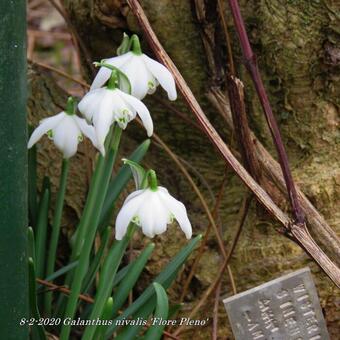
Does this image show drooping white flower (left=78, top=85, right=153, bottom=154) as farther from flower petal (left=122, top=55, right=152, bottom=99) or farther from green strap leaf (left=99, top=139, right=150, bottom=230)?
green strap leaf (left=99, top=139, right=150, bottom=230)

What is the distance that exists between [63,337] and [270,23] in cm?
76

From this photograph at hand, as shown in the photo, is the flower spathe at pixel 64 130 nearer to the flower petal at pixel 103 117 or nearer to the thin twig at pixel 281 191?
the flower petal at pixel 103 117

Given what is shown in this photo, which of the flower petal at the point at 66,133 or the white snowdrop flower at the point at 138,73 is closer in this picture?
the white snowdrop flower at the point at 138,73

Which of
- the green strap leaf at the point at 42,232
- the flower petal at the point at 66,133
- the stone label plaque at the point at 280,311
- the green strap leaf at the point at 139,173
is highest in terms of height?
the flower petal at the point at 66,133

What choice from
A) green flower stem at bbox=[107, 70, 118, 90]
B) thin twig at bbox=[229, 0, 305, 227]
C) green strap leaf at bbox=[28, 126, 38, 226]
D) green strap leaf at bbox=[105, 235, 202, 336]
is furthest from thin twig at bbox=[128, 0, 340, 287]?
green strap leaf at bbox=[28, 126, 38, 226]

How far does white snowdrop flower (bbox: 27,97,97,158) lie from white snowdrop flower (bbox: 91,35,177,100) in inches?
4.9

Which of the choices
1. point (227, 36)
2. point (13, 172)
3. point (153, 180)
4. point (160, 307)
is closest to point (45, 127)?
point (13, 172)

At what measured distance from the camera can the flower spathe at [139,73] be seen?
129 cm

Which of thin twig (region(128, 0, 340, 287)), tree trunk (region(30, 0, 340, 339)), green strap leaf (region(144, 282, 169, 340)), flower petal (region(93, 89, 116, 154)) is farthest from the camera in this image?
tree trunk (region(30, 0, 340, 339))

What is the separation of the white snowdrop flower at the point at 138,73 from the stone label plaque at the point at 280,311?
1.41ft

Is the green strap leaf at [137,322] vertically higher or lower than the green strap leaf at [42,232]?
lower

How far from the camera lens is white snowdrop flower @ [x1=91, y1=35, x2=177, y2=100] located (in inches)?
50.6

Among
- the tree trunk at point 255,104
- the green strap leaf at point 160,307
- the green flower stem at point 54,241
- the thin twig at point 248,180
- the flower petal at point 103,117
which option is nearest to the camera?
the flower petal at point 103,117

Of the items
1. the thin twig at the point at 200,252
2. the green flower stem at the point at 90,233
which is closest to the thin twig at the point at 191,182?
the thin twig at the point at 200,252
